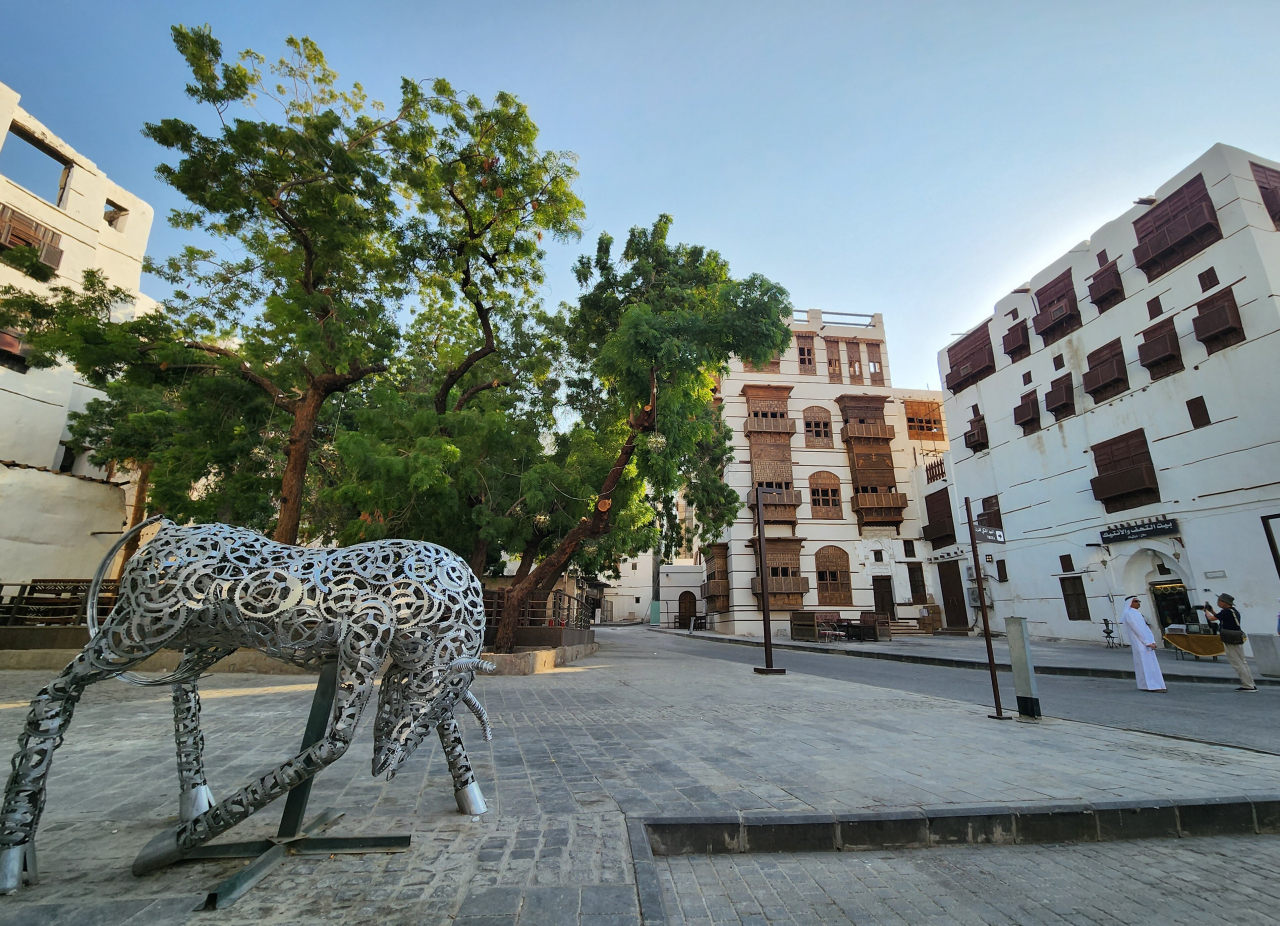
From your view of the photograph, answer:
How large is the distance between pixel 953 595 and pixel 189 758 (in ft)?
105

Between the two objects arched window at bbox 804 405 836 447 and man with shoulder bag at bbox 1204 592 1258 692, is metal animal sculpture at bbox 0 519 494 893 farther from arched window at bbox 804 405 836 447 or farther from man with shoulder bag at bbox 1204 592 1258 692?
arched window at bbox 804 405 836 447

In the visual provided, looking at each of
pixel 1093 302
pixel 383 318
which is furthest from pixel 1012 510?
pixel 383 318

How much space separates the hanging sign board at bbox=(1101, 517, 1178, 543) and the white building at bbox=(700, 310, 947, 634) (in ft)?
33.0

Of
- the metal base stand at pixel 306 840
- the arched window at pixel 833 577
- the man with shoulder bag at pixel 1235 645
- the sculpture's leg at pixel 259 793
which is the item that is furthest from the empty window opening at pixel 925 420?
the sculpture's leg at pixel 259 793

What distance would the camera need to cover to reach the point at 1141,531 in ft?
62.1

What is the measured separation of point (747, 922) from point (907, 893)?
94 cm

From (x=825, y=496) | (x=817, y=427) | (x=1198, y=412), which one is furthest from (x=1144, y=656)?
(x=817, y=427)

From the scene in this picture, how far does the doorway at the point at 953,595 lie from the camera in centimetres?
2780

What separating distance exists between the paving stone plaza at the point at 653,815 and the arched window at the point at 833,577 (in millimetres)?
23518

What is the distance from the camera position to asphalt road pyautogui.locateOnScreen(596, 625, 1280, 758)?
6359 millimetres

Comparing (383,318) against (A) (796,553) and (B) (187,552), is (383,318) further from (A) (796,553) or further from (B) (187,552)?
(A) (796,553)

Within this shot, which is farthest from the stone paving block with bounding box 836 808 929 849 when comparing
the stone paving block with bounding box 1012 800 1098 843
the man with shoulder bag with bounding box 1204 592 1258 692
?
the man with shoulder bag with bounding box 1204 592 1258 692

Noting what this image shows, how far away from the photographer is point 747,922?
2482 mm

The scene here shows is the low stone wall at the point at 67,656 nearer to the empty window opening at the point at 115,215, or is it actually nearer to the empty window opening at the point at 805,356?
the empty window opening at the point at 115,215
